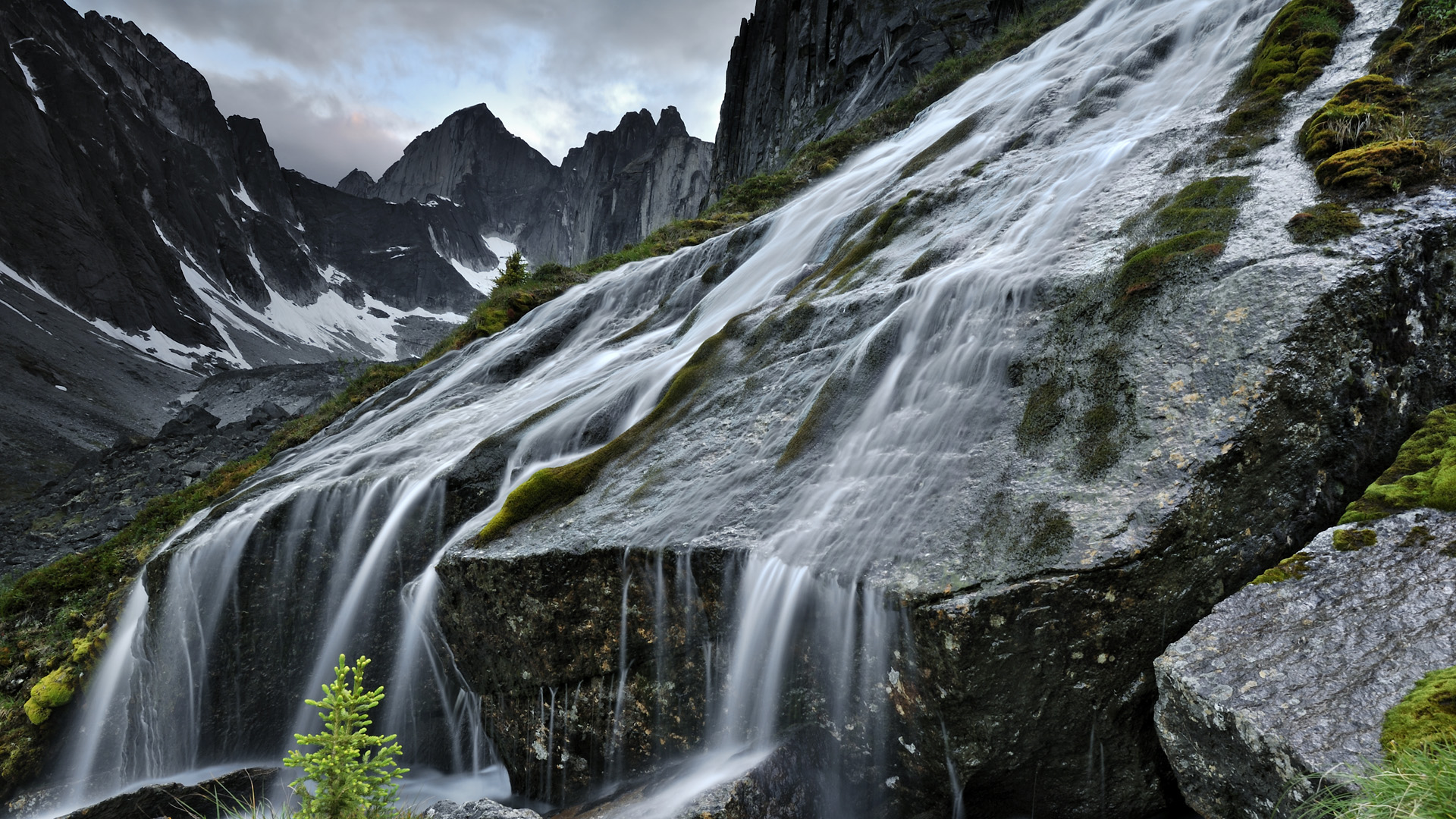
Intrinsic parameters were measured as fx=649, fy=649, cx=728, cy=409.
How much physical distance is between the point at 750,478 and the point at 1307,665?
13.0ft

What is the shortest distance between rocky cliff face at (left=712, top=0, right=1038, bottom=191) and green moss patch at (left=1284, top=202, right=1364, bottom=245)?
28226mm

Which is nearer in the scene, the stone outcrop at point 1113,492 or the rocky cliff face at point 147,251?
the stone outcrop at point 1113,492

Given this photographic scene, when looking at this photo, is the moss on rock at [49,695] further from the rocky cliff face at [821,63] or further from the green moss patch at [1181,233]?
the rocky cliff face at [821,63]

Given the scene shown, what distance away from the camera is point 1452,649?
3.12 metres

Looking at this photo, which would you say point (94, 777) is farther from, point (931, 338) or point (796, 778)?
point (931, 338)

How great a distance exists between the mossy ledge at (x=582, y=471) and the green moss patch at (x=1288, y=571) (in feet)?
18.3

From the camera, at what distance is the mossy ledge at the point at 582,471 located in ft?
22.4

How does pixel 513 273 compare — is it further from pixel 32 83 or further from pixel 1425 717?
pixel 32 83

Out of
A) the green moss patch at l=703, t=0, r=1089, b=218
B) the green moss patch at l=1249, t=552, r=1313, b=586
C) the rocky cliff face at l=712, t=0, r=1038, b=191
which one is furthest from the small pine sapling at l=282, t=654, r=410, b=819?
the rocky cliff face at l=712, t=0, r=1038, b=191

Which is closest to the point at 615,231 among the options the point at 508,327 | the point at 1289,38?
the point at 508,327

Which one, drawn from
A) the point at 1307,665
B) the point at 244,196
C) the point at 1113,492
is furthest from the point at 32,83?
the point at 1307,665

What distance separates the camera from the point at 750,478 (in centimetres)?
610

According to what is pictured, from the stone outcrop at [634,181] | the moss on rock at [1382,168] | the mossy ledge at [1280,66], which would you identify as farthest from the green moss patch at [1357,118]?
the stone outcrop at [634,181]

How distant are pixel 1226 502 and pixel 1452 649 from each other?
4.11 ft
